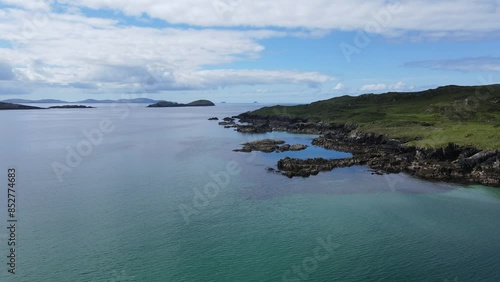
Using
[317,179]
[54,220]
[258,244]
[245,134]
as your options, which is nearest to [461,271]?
[258,244]

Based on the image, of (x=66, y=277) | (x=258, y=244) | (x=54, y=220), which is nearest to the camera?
(x=66, y=277)

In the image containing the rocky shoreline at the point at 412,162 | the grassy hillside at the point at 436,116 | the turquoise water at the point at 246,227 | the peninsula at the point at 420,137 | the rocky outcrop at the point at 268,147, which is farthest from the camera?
the rocky outcrop at the point at 268,147

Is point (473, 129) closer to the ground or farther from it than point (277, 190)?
farther from it

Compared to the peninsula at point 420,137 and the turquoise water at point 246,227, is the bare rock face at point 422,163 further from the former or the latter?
the turquoise water at point 246,227

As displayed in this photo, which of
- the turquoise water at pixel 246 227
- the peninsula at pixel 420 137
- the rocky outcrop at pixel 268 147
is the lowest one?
the turquoise water at pixel 246 227

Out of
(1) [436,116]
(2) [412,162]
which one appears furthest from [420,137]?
(1) [436,116]

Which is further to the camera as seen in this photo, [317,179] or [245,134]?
[245,134]

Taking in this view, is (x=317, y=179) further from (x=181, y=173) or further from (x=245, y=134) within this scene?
(x=245, y=134)

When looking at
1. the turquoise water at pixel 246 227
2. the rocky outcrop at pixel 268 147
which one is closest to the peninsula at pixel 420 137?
the turquoise water at pixel 246 227
